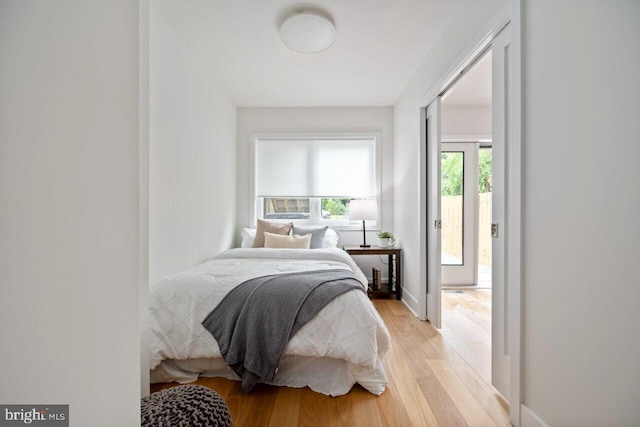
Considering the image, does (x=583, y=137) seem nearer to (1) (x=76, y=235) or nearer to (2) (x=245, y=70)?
(1) (x=76, y=235)

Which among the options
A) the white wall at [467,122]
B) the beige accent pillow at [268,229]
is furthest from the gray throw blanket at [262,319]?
the white wall at [467,122]

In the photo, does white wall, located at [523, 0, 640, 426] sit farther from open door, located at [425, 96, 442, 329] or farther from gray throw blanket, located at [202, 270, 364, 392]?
open door, located at [425, 96, 442, 329]

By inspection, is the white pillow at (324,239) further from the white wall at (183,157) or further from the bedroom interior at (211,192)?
the bedroom interior at (211,192)

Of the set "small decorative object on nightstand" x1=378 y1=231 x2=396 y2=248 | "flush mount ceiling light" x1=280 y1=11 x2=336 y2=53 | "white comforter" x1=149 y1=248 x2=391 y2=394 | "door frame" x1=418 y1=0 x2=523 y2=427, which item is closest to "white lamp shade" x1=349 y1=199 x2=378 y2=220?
"small decorative object on nightstand" x1=378 y1=231 x2=396 y2=248

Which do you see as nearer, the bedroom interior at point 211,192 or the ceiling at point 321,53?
the bedroom interior at point 211,192

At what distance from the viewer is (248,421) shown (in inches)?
58.5

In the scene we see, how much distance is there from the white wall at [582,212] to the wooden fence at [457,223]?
317cm

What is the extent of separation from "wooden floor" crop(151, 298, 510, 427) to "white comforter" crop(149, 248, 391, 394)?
20cm

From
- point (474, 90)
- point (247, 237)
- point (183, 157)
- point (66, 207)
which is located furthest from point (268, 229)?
point (66, 207)

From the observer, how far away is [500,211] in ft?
5.61

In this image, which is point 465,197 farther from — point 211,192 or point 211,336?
point 211,336

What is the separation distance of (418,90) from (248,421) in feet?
10.5

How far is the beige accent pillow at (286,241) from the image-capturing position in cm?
347

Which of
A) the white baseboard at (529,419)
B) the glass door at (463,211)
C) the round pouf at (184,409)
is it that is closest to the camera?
the round pouf at (184,409)
